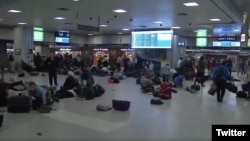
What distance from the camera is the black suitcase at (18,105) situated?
28.8ft

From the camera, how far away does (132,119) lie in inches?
328

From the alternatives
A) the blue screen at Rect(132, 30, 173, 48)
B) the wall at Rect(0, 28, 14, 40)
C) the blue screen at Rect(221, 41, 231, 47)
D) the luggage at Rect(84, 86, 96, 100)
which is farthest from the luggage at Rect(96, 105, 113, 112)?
the blue screen at Rect(221, 41, 231, 47)

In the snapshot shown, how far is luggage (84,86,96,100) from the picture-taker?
1181cm

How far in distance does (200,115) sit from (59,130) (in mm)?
4460

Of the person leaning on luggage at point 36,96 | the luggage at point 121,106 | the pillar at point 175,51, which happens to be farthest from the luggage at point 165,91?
the pillar at point 175,51

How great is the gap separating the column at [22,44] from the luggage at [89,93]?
13254 millimetres

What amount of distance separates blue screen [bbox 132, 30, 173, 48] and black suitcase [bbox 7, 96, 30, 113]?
14.3 m

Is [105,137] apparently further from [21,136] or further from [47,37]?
[47,37]

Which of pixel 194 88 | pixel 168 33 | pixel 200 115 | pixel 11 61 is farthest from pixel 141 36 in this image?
pixel 200 115

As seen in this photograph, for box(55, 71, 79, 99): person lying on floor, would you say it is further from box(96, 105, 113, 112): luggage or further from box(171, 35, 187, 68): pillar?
box(171, 35, 187, 68): pillar

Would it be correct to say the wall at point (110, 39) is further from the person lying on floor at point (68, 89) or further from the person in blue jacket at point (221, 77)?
the person in blue jacket at point (221, 77)

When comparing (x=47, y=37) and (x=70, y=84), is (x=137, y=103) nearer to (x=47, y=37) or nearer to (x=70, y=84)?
(x=70, y=84)

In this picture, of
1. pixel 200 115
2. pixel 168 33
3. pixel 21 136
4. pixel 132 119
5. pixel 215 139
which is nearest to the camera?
pixel 215 139

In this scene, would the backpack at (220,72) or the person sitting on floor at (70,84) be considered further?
the person sitting on floor at (70,84)
